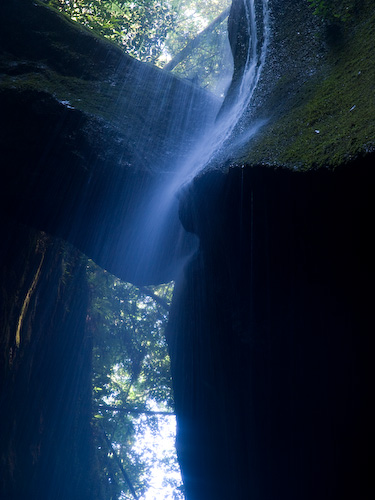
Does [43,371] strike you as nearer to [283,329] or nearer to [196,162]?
[196,162]

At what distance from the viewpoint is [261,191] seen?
3.37m

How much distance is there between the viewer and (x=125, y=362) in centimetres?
1694

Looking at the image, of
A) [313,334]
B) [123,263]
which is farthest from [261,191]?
[123,263]

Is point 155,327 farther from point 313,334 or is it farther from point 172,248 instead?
point 313,334

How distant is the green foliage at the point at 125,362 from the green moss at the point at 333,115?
42.1ft

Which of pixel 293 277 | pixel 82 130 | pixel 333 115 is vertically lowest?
pixel 293 277

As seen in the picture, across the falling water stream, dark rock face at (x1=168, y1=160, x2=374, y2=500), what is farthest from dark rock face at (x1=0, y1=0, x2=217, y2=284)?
dark rock face at (x1=168, y1=160, x2=374, y2=500)

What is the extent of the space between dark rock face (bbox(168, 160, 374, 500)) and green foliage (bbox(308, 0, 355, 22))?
80.7 inches

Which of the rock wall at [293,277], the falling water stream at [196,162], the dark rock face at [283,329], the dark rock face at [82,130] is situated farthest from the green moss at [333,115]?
the dark rock face at [82,130]

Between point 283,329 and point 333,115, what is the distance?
2.69 metres

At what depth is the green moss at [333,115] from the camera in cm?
249

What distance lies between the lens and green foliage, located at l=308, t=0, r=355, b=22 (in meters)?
3.57

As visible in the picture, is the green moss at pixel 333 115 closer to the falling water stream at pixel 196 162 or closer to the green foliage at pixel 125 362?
the falling water stream at pixel 196 162

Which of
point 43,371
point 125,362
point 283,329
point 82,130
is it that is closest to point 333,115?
point 283,329
